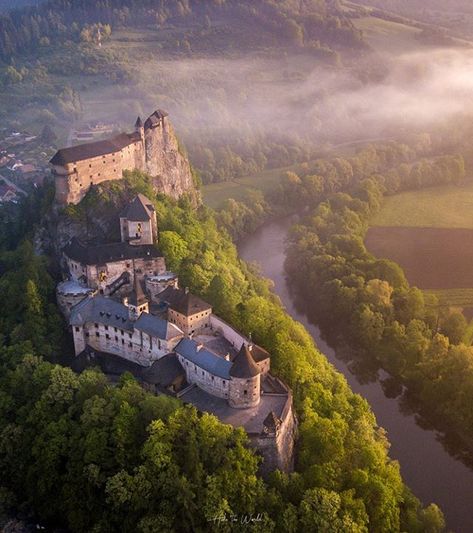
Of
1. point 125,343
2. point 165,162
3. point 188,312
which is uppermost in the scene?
point 165,162

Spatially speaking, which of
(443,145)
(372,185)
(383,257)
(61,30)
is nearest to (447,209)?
(372,185)

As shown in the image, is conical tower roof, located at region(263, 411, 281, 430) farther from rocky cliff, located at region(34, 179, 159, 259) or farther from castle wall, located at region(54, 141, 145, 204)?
castle wall, located at region(54, 141, 145, 204)

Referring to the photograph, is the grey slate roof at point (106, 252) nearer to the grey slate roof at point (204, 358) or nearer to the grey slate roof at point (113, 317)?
the grey slate roof at point (113, 317)

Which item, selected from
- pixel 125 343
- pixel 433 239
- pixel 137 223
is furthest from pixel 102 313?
pixel 433 239

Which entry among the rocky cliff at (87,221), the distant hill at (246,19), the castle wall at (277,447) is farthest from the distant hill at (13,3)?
the castle wall at (277,447)

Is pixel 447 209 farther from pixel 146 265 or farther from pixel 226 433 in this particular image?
pixel 226 433

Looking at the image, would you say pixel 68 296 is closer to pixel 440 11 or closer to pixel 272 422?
pixel 272 422
